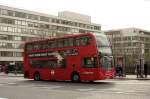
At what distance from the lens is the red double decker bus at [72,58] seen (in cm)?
2667

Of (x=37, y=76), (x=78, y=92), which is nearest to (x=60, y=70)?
(x=37, y=76)

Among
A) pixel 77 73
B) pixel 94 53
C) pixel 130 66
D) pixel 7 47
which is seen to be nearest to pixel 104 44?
pixel 94 53

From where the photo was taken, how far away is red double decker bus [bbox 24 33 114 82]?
26.7 meters

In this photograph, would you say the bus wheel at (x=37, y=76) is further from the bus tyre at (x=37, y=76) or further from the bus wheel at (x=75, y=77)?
the bus wheel at (x=75, y=77)

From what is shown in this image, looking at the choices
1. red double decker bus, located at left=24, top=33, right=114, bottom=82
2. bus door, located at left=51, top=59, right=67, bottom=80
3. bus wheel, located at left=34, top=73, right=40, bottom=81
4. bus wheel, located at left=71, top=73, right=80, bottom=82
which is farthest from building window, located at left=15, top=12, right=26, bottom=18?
bus wheel, located at left=71, top=73, right=80, bottom=82

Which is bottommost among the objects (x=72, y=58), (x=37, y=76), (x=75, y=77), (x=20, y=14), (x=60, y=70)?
(x=37, y=76)

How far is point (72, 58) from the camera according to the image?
28.4 m

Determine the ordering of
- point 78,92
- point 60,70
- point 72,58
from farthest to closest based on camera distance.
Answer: point 60,70, point 72,58, point 78,92

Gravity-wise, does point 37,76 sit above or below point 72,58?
below

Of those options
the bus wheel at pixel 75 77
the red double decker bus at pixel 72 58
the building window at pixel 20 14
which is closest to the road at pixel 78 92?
the red double decker bus at pixel 72 58

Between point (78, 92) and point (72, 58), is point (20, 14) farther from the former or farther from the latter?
point (78, 92)

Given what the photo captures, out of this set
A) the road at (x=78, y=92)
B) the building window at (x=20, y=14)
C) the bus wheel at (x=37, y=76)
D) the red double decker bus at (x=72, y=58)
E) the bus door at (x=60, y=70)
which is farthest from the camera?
the building window at (x=20, y=14)

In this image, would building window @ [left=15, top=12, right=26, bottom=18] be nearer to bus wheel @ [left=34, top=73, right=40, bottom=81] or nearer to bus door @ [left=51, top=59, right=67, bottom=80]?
bus wheel @ [left=34, top=73, right=40, bottom=81]

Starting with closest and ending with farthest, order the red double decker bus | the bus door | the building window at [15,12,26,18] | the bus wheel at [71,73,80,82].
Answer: the red double decker bus
the bus wheel at [71,73,80,82]
the bus door
the building window at [15,12,26,18]
